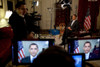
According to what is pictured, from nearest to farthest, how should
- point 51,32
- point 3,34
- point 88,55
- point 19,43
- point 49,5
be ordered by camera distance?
point 19,43, point 88,55, point 3,34, point 51,32, point 49,5

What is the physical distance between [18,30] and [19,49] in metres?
1.14

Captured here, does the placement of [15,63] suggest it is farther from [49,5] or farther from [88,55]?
[49,5]

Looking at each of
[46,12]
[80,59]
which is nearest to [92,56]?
[80,59]

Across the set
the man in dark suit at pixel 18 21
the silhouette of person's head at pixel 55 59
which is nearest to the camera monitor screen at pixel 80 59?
the silhouette of person's head at pixel 55 59

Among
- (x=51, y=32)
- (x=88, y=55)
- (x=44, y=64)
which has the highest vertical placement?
(x=44, y=64)

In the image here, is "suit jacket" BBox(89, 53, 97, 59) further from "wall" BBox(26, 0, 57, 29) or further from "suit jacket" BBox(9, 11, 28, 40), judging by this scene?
"wall" BBox(26, 0, 57, 29)

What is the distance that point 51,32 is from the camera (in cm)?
767

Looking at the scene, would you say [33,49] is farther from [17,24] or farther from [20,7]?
[20,7]

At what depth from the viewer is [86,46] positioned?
143 cm

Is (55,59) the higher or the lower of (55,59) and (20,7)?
the lower

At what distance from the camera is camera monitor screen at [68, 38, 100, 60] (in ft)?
4.63

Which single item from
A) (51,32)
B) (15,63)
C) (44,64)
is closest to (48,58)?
(44,64)

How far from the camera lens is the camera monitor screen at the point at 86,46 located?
1.41m

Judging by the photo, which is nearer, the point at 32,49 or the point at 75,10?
the point at 32,49
